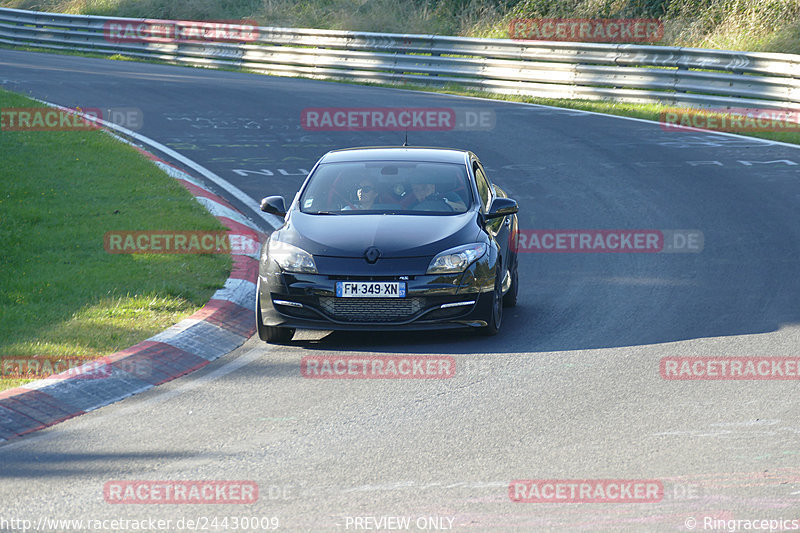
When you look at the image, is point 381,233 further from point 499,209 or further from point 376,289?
point 499,209

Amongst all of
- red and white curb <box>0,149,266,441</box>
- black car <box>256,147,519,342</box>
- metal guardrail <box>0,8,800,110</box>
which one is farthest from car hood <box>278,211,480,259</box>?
metal guardrail <box>0,8,800,110</box>

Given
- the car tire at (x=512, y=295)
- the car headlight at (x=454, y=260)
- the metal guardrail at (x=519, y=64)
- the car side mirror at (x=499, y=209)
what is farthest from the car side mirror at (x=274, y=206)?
the metal guardrail at (x=519, y=64)

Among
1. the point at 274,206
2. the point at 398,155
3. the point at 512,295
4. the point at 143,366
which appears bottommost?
the point at 512,295

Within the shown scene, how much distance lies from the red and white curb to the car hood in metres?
0.89

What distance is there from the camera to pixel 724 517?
5.45 metres

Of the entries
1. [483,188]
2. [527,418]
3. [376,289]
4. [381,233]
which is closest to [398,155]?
[483,188]

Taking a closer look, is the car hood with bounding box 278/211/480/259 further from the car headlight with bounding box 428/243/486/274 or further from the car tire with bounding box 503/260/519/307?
the car tire with bounding box 503/260/519/307

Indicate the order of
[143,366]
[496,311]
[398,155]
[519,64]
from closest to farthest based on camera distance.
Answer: [143,366] < [496,311] < [398,155] < [519,64]

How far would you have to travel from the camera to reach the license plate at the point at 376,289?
888 cm

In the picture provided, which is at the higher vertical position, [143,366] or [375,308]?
[375,308]

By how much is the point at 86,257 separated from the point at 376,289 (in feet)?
12.9

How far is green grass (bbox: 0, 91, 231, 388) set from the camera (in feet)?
29.6

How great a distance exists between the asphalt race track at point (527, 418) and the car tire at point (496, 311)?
4.0 inches

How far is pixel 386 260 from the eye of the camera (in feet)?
29.4
